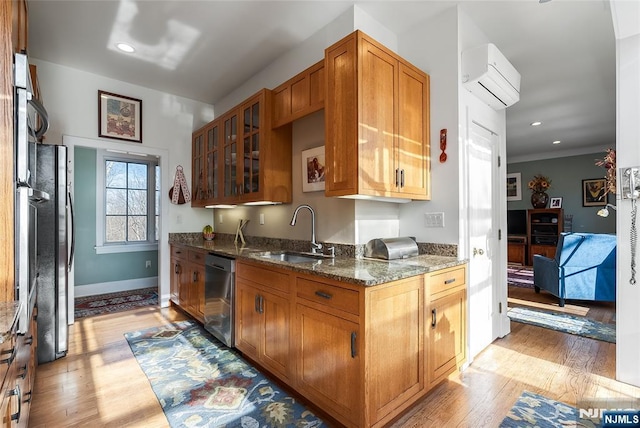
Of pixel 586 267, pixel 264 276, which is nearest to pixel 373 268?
pixel 264 276

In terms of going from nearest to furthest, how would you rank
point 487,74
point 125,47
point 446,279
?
1. point 446,279
2. point 487,74
3. point 125,47

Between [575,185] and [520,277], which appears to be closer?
[520,277]

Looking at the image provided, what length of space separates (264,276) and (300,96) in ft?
4.83

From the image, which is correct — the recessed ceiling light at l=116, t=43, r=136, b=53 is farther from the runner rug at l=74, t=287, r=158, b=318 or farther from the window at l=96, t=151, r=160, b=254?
the runner rug at l=74, t=287, r=158, b=318

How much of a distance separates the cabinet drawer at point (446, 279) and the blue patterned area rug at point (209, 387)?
3.37 feet

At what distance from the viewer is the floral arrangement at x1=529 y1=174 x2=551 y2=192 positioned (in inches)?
271

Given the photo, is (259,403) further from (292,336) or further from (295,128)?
(295,128)

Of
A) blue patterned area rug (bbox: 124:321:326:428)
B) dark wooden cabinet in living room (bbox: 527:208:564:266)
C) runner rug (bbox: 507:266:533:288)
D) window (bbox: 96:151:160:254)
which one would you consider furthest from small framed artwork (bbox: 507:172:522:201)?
window (bbox: 96:151:160:254)

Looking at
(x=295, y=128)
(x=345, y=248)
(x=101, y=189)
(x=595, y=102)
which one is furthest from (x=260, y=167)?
(x=595, y=102)

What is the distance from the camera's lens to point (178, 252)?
12.2 feet

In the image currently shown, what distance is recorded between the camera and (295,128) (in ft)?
9.65

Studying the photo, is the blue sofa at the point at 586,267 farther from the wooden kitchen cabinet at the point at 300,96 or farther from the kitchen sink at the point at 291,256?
the wooden kitchen cabinet at the point at 300,96

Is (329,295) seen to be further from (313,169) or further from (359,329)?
(313,169)

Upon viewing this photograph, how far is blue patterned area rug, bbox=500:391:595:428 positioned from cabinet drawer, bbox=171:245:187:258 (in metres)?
3.27
